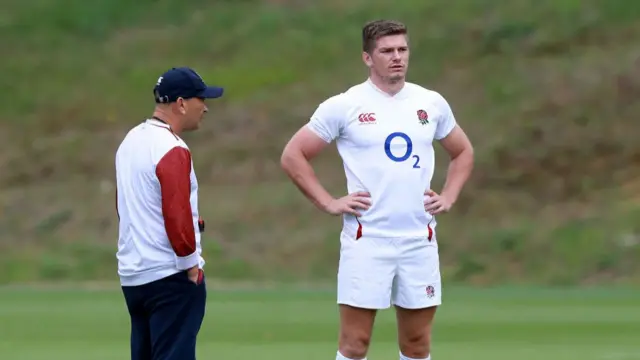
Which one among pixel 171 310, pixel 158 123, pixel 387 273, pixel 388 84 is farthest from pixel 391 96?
pixel 171 310

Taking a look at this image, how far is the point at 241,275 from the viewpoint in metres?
18.1

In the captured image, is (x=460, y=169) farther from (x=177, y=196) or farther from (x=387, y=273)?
(x=177, y=196)

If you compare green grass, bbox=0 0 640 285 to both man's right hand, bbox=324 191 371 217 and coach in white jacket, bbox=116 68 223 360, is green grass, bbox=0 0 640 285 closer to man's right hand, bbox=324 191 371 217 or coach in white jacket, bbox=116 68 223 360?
A: man's right hand, bbox=324 191 371 217

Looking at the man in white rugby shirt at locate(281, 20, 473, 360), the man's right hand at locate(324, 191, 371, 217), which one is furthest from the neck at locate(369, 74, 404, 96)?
the man's right hand at locate(324, 191, 371, 217)

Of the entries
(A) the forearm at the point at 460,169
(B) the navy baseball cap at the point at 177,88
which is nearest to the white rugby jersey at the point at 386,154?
(A) the forearm at the point at 460,169

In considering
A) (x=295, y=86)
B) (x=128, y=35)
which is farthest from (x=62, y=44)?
(x=295, y=86)

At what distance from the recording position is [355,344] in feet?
20.3

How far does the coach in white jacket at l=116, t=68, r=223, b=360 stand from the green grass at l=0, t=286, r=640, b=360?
369 cm

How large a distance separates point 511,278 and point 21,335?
308 inches

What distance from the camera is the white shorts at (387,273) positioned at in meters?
6.11

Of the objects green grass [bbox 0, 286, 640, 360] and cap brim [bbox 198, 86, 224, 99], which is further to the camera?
green grass [bbox 0, 286, 640, 360]

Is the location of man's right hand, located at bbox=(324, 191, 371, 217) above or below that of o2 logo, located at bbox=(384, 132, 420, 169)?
below

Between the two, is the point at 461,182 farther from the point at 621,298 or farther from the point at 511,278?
the point at 511,278

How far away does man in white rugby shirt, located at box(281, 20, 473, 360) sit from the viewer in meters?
6.08
